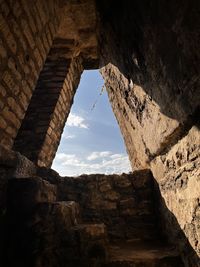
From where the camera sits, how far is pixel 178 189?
220cm

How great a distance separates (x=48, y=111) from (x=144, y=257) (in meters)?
2.77

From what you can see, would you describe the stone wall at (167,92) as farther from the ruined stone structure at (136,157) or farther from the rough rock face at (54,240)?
the rough rock face at (54,240)

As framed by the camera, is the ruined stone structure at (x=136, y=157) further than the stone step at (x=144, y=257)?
No

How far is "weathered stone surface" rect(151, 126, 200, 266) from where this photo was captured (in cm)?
185

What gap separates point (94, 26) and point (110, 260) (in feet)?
11.9

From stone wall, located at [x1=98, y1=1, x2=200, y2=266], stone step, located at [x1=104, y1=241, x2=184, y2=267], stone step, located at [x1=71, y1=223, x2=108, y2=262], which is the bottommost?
stone step, located at [x1=104, y1=241, x2=184, y2=267]

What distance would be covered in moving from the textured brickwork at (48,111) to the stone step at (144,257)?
6.14 ft

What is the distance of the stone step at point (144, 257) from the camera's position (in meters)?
2.04

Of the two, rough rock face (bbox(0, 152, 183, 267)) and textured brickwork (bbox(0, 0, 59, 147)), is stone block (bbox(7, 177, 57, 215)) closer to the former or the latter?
rough rock face (bbox(0, 152, 183, 267))

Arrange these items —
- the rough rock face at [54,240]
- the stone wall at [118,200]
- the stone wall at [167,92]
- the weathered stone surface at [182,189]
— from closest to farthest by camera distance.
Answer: the stone wall at [167,92], the weathered stone surface at [182,189], the rough rock face at [54,240], the stone wall at [118,200]

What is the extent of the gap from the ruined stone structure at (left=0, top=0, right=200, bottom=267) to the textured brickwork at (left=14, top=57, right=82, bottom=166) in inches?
3.3

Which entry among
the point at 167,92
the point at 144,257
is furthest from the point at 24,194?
the point at 167,92

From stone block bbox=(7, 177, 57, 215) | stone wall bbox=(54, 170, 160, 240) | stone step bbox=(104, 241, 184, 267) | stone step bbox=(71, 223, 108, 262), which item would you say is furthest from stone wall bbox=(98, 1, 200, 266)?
stone block bbox=(7, 177, 57, 215)

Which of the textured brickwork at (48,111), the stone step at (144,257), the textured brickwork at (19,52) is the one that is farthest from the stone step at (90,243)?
the textured brickwork at (48,111)
